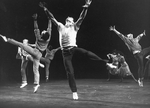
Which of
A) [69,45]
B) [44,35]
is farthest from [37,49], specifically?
[69,45]

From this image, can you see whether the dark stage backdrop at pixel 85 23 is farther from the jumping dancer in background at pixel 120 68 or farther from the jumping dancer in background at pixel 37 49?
the jumping dancer in background at pixel 37 49

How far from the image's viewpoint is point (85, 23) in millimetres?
7086

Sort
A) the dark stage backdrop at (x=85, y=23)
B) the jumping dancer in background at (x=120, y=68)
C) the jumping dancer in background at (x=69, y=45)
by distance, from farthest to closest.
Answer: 1. the dark stage backdrop at (x=85, y=23)
2. the jumping dancer in background at (x=120, y=68)
3. the jumping dancer in background at (x=69, y=45)

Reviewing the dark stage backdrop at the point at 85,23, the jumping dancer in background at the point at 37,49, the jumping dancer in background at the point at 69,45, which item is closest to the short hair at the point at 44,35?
the jumping dancer in background at the point at 37,49

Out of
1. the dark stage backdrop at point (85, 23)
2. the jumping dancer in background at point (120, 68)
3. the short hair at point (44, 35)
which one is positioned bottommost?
the jumping dancer in background at point (120, 68)

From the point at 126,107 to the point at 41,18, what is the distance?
4.95 m

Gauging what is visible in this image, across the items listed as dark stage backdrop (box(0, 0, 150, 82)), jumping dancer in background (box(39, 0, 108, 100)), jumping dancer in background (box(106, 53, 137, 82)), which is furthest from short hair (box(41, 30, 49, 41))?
dark stage backdrop (box(0, 0, 150, 82))

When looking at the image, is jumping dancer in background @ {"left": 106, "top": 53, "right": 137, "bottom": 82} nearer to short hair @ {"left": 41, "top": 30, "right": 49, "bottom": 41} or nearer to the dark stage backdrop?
the dark stage backdrop

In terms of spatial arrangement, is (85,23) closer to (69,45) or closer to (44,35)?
(44,35)

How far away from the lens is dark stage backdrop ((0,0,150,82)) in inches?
257

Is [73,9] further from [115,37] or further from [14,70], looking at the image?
[14,70]

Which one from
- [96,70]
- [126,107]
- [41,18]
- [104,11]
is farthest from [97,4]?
[126,107]

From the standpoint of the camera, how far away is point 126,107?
108 inches

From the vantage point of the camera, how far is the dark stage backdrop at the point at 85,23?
652 cm
